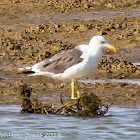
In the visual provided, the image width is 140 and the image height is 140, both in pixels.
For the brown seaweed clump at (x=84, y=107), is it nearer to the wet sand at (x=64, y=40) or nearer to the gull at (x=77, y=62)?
the wet sand at (x=64, y=40)

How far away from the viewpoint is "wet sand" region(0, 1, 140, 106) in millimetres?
10945

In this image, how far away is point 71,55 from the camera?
9.58 metres

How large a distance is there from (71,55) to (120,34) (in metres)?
5.67

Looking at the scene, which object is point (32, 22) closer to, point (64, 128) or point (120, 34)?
point (120, 34)

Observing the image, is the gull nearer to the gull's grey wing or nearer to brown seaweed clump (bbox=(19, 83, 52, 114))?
the gull's grey wing

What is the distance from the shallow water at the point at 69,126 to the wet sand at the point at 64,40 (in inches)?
18.1

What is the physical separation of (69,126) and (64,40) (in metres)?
6.22

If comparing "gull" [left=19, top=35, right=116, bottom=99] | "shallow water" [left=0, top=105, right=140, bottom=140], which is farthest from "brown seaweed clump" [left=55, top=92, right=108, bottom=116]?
"gull" [left=19, top=35, right=116, bottom=99]

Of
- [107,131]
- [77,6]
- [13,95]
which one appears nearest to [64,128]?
[107,131]

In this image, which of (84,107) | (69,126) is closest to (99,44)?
(84,107)

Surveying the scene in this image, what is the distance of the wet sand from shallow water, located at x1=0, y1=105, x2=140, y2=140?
0.46 meters

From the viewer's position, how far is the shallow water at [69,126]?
8.63 meters

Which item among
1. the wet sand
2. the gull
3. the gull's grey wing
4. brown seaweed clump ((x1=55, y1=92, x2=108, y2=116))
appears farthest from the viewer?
the wet sand

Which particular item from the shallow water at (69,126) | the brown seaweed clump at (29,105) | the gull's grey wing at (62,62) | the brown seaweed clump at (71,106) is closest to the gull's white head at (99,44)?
the gull's grey wing at (62,62)
